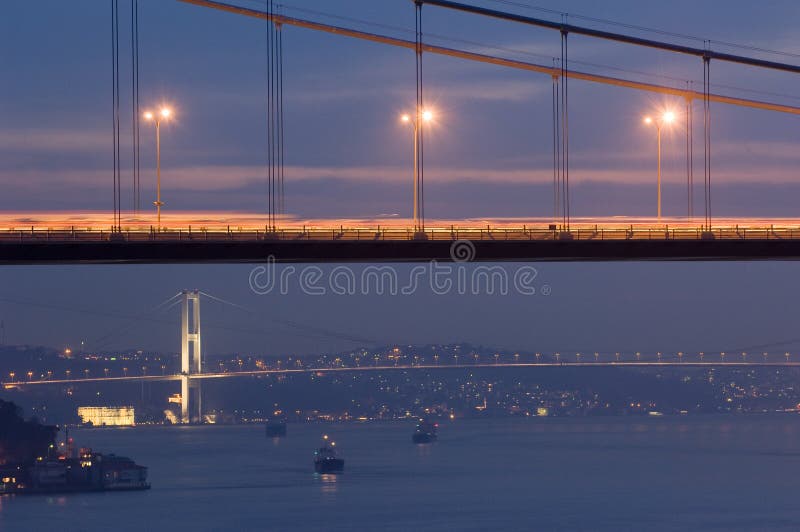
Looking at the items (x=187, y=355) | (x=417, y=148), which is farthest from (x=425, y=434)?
(x=417, y=148)

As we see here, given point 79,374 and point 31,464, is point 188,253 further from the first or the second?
point 79,374

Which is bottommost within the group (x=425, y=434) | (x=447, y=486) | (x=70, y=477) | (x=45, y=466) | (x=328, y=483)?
(x=425, y=434)

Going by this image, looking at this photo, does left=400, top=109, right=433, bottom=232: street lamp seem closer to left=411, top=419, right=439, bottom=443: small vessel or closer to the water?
the water

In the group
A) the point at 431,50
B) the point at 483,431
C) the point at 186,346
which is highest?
the point at 431,50

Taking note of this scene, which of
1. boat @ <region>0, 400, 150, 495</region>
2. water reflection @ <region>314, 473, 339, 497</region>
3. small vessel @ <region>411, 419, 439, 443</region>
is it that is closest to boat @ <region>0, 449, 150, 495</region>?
boat @ <region>0, 400, 150, 495</region>

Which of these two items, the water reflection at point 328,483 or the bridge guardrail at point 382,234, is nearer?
the bridge guardrail at point 382,234

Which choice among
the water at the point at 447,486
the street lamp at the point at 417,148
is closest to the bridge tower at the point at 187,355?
the water at the point at 447,486

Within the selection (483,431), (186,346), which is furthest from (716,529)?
(483,431)

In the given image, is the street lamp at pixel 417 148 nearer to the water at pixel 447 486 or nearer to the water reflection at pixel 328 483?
the water at pixel 447 486

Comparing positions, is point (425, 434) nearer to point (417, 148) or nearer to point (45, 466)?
point (45, 466)
